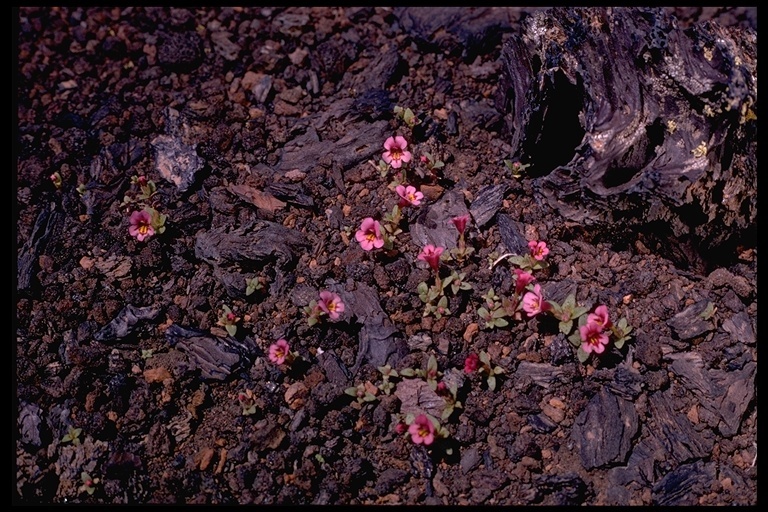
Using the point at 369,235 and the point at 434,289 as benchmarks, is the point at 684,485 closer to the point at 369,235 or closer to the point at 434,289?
the point at 434,289

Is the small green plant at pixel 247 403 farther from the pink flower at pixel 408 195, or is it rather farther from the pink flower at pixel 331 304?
the pink flower at pixel 408 195

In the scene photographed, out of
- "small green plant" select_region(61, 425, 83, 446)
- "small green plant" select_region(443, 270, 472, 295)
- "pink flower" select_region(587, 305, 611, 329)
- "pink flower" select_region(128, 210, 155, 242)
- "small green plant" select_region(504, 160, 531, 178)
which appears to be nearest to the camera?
"pink flower" select_region(587, 305, 611, 329)

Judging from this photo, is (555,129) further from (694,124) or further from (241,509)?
(241,509)

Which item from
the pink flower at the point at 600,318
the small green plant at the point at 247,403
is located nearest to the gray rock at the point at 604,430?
the pink flower at the point at 600,318

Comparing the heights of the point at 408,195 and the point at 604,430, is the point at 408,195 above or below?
above

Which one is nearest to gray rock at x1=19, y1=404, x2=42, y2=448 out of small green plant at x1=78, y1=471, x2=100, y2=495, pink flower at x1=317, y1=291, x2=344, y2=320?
small green plant at x1=78, y1=471, x2=100, y2=495

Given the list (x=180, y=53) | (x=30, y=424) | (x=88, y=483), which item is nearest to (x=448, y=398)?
(x=88, y=483)

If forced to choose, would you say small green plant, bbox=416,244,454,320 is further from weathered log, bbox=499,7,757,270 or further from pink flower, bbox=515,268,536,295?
weathered log, bbox=499,7,757,270
